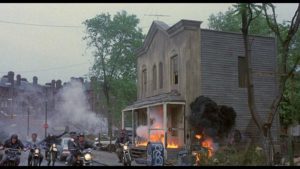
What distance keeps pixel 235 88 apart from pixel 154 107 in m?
6.39

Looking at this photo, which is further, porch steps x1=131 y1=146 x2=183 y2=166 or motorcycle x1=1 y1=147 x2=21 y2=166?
porch steps x1=131 y1=146 x2=183 y2=166

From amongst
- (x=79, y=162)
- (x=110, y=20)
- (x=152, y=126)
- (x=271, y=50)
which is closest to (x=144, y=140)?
(x=152, y=126)

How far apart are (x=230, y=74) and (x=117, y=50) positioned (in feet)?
81.6

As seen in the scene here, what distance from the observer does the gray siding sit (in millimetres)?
26391

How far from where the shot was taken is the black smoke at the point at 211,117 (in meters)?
24.2

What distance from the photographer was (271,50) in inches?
1123

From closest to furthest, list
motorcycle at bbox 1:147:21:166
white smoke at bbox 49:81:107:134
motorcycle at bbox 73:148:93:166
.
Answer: motorcycle at bbox 73:148:93:166 < motorcycle at bbox 1:147:21:166 < white smoke at bbox 49:81:107:134

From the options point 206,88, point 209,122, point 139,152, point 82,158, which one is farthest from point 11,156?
point 139,152

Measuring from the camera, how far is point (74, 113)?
231 ft

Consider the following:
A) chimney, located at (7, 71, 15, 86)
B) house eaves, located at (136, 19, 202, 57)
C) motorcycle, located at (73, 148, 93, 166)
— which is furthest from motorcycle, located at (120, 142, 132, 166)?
chimney, located at (7, 71, 15, 86)

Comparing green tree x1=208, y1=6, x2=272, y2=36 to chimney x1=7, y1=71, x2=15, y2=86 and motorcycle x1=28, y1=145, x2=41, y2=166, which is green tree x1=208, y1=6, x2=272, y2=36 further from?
chimney x1=7, y1=71, x2=15, y2=86

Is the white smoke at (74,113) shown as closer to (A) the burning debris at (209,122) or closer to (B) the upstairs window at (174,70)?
(B) the upstairs window at (174,70)

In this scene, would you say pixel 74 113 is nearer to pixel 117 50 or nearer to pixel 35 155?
pixel 117 50

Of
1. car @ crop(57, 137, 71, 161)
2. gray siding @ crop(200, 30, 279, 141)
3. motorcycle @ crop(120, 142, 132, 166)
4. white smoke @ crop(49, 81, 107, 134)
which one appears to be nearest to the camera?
motorcycle @ crop(120, 142, 132, 166)
